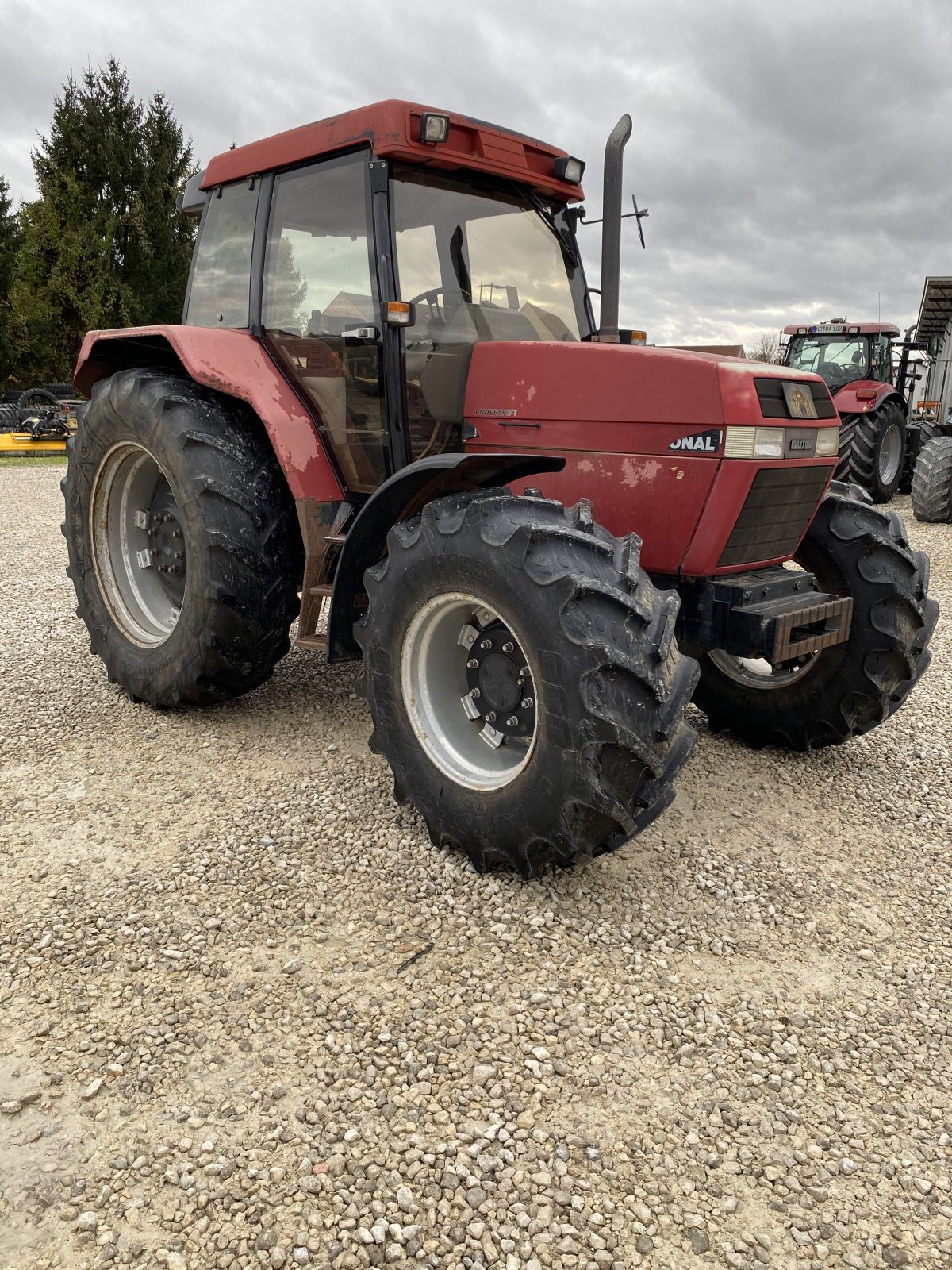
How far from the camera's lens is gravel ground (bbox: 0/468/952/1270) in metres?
1.84

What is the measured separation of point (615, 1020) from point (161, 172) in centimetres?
3081

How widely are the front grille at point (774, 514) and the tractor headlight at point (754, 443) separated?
7cm

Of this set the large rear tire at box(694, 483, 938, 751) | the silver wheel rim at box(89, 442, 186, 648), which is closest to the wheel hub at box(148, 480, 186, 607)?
the silver wheel rim at box(89, 442, 186, 648)

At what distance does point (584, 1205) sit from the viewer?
186 cm

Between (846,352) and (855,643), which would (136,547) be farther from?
(846,352)

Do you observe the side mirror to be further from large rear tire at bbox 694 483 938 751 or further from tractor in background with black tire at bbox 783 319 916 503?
tractor in background with black tire at bbox 783 319 916 503

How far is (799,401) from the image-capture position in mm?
3311

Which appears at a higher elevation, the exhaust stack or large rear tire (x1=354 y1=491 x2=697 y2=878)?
the exhaust stack

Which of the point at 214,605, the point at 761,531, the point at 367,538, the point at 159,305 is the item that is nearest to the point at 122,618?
the point at 214,605

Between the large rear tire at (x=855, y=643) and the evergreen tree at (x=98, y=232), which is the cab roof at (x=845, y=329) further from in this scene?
the evergreen tree at (x=98, y=232)

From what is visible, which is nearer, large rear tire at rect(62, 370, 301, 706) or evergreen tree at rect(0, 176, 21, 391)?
large rear tire at rect(62, 370, 301, 706)

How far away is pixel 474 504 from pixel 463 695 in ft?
2.29

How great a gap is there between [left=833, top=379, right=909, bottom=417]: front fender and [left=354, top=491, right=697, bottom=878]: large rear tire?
392 inches

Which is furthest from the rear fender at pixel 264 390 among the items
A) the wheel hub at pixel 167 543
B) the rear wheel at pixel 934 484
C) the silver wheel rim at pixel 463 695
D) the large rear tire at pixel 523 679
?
the rear wheel at pixel 934 484
